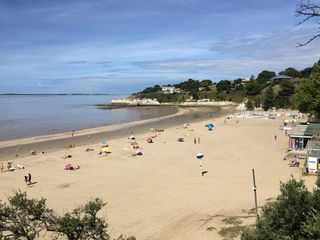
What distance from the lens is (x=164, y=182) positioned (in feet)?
76.5

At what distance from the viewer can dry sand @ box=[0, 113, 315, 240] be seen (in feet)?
53.0

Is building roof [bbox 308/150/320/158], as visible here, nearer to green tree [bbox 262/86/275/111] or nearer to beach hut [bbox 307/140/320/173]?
beach hut [bbox 307/140/320/173]

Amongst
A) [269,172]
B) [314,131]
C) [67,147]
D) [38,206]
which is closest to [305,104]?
[314,131]

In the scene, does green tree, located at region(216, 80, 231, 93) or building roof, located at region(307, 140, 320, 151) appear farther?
green tree, located at region(216, 80, 231, 93)

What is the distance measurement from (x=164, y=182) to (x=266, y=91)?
243ft

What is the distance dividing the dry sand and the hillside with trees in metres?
6.45

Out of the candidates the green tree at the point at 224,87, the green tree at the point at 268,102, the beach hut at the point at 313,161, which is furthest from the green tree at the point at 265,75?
the beach hut at the point at 313,161

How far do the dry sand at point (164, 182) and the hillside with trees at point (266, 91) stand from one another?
6.45 metres

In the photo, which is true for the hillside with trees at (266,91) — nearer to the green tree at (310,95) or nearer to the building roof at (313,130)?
the green tree at (310,95)

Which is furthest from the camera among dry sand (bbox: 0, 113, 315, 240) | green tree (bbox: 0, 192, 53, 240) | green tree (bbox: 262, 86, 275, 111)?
green tree (bbox: 262, 86, 275, 111)

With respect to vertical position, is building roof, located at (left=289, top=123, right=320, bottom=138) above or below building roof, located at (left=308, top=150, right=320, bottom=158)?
above

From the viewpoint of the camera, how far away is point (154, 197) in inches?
784

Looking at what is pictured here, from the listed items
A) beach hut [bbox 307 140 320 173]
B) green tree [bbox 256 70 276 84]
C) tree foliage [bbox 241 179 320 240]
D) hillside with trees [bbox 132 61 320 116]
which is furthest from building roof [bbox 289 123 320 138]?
green tree [bbox 256 70 276 84]

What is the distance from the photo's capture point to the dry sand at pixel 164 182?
16.2 meters
